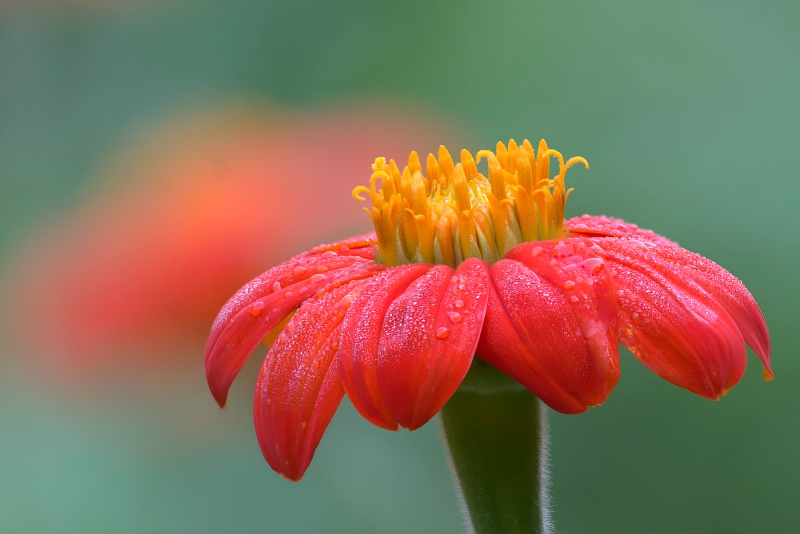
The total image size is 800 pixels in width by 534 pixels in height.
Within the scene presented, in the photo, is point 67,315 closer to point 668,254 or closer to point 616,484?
point 616,484

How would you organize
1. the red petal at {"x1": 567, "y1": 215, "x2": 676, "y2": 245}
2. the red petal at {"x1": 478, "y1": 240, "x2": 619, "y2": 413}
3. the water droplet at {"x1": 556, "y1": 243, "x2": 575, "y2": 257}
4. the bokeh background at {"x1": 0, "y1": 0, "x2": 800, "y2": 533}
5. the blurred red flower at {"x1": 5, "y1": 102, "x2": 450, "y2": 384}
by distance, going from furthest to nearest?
the blurred red flower at {"x1": 5, "y1": 102, "x2": 450, "y2": 384}
the bokeh background at {"x1": 0, "y1": 0, "x2": 800, "y2": 533}
the red petal at {"x1": 567, "y1": 215, "x2": 676, "y2": 245}
the water droplet at {"x1": 556, "y1": 243, "x2": 575, "y2": 257}
the red petal at {"x1": 478, "y1": 240, "x2": 619, "y2": 413}

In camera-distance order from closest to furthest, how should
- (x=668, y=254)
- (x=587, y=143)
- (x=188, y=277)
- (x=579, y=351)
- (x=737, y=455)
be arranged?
(x=579, y=351) < (x=668, y=254) < (x=737, y=455) < (x=188, y=277) < (x=587, y=143)

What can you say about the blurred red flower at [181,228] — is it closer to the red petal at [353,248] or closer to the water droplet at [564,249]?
the red petal at [353,248]

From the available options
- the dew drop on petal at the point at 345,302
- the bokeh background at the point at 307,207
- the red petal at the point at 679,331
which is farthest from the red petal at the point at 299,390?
the bokeh background at the point at 307,207

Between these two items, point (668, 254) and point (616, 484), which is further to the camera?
point (616, 484)

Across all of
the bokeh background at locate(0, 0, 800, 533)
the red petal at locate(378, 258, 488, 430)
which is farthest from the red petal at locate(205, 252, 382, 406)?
the bokeh background at locate(0, 0, 800, 533)

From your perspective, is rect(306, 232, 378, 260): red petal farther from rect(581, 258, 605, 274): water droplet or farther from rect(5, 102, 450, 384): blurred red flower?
rect(5, 102, 450, 384): blurred red flower

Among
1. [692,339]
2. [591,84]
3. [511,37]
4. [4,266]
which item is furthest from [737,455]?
[4,266]
